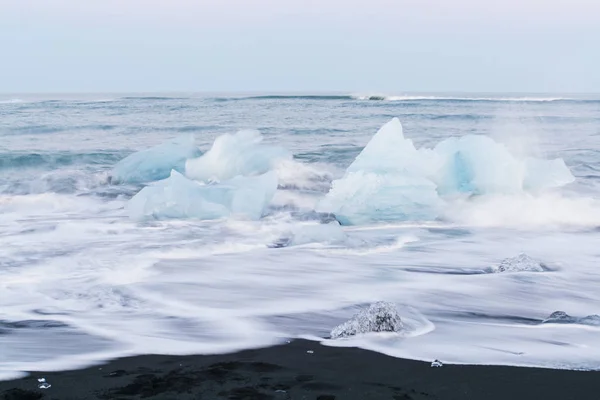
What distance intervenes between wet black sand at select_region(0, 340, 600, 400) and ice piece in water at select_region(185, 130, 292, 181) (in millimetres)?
6957

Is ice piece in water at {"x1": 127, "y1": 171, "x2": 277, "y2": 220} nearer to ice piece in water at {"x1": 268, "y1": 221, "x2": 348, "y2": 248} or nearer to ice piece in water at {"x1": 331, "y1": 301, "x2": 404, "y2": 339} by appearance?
ice piece in water at {"x1": 268, "y1": 221, "x2": 348, "y2": 248}

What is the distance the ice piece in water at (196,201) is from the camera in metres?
7.63

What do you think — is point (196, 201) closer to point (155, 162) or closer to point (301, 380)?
point (155, 162)

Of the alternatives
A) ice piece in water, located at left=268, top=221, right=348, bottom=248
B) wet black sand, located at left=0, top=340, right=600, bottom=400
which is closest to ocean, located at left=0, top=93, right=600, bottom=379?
ice piece in water, located at left=268, top=221, right=348, bottom=248

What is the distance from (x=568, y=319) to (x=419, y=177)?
392cm

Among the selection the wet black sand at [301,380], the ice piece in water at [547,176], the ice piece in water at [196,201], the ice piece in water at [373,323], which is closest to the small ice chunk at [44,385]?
the wet black sand at [301,380]

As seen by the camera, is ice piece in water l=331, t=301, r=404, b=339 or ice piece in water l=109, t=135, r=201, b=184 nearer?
ice piece in water l=331, t=301, r=404, b=339

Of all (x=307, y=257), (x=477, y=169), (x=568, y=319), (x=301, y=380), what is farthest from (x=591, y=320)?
(x=477, y=169)

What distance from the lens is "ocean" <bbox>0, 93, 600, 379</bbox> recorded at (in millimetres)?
3662

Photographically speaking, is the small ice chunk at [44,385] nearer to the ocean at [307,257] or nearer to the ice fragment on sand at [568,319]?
the ocean at [307,257]

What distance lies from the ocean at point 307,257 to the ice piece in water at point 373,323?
0.20ft

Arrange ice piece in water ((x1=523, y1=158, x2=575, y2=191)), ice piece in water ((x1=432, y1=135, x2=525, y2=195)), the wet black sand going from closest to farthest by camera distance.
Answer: the wet black sand < ice piece in water ((x1=432, y1=135, x2=525, y2=195)) < ice piece in water ((x1=523, y1=158, x2=575, y2=191))

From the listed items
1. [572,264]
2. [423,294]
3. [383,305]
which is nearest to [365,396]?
[383,305]

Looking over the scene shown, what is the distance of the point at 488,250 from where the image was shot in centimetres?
612
